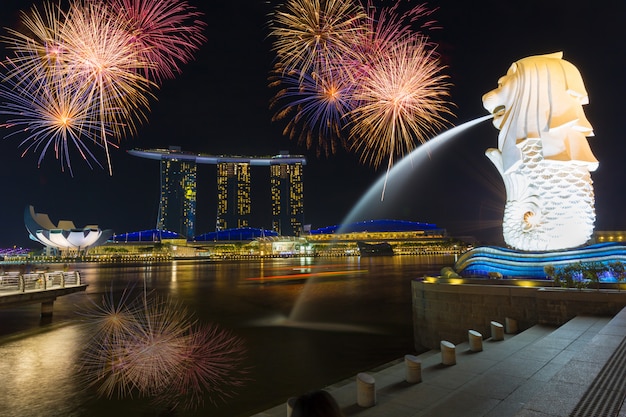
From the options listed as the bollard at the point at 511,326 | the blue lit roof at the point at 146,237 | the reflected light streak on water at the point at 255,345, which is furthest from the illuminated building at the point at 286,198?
the bollard at the point at 511,326

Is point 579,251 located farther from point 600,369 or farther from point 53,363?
point 53,363

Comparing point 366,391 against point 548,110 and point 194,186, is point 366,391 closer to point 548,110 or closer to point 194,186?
point 548,110

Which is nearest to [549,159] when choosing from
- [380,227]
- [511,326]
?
[511,326]

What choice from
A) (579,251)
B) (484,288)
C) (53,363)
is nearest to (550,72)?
(579,251)

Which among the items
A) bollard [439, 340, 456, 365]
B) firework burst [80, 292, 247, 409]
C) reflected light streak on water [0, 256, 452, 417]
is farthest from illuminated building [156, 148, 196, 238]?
bollard [439, 340, 456, 365]

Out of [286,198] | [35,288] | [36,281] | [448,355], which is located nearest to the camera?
[448,355]
